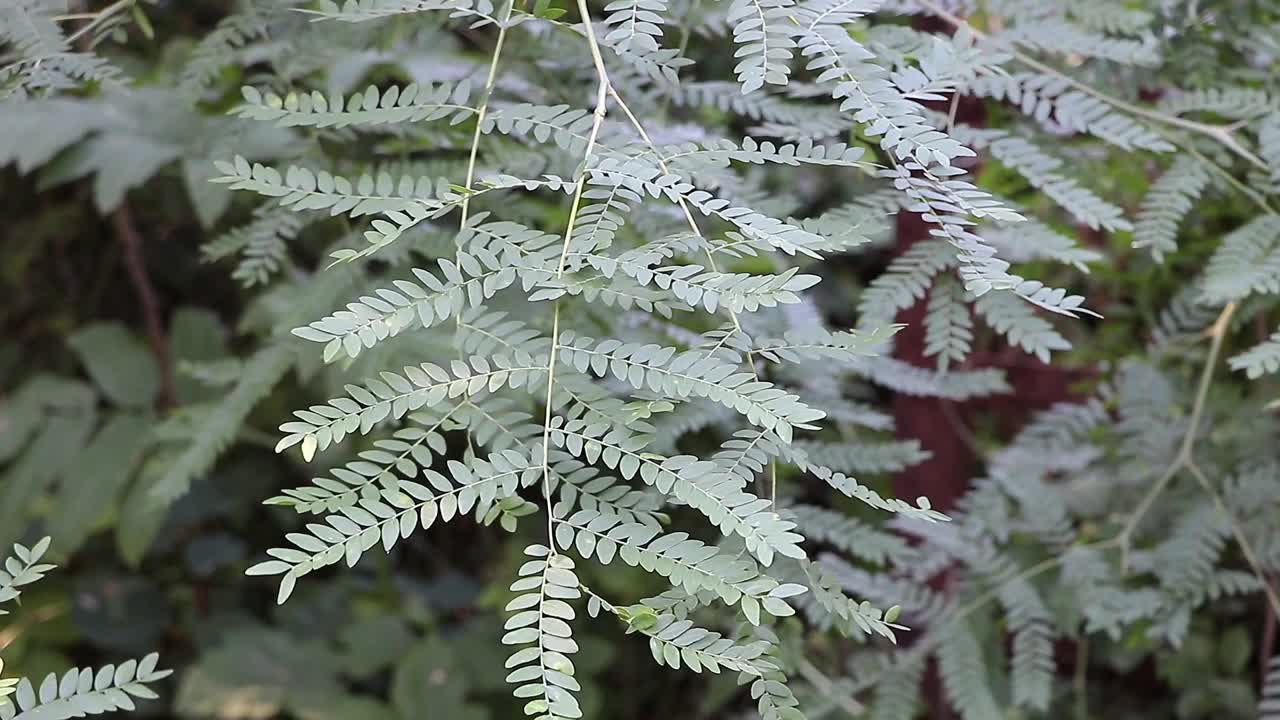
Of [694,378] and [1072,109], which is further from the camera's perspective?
[1072,109]

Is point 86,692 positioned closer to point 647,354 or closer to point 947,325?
point 647,354

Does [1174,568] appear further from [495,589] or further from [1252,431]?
[495,589]

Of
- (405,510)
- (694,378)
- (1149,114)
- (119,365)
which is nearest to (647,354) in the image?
(694,378)

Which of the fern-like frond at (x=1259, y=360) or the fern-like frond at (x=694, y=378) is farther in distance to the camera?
the fern-like frond at (x=1259, y=360)

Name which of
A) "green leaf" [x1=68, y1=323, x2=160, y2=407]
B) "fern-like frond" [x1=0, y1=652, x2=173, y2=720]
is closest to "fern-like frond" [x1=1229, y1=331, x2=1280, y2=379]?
"fern-like frond" [x1=0, y1=652, x2=173, y2=720]

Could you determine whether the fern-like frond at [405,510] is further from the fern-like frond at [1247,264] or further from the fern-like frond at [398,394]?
the fern-like frond at [1247,264]

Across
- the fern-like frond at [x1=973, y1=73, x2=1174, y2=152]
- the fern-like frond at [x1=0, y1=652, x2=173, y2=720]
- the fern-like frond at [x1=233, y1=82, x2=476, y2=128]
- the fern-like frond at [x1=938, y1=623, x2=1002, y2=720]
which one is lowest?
the fern-like frond at [x1=938, y1=623, x2=1002, y2=720]

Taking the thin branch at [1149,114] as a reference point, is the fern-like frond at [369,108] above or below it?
above

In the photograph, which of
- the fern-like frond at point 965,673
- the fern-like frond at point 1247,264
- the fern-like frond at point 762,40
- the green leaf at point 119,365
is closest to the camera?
the fern-like frond at point 762,40

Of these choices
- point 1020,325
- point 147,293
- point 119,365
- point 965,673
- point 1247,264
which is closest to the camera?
point 1020,325

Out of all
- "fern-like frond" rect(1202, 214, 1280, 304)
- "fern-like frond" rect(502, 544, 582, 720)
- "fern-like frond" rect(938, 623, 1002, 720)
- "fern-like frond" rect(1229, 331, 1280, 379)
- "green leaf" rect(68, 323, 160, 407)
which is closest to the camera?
"fern-like frond" rect(502, 544, 582, 720)

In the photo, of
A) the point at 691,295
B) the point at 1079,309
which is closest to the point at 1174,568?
the point at 1079,309

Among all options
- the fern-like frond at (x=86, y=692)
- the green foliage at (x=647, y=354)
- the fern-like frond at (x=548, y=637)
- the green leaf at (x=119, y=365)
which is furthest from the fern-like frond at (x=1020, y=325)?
the green leaf at (x=119, y=365)

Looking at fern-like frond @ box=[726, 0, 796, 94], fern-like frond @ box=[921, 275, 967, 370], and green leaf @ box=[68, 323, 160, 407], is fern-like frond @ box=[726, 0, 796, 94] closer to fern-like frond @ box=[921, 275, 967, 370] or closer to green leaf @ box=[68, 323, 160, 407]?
fern-like frond @ box=[921, 275, 967, 370]
